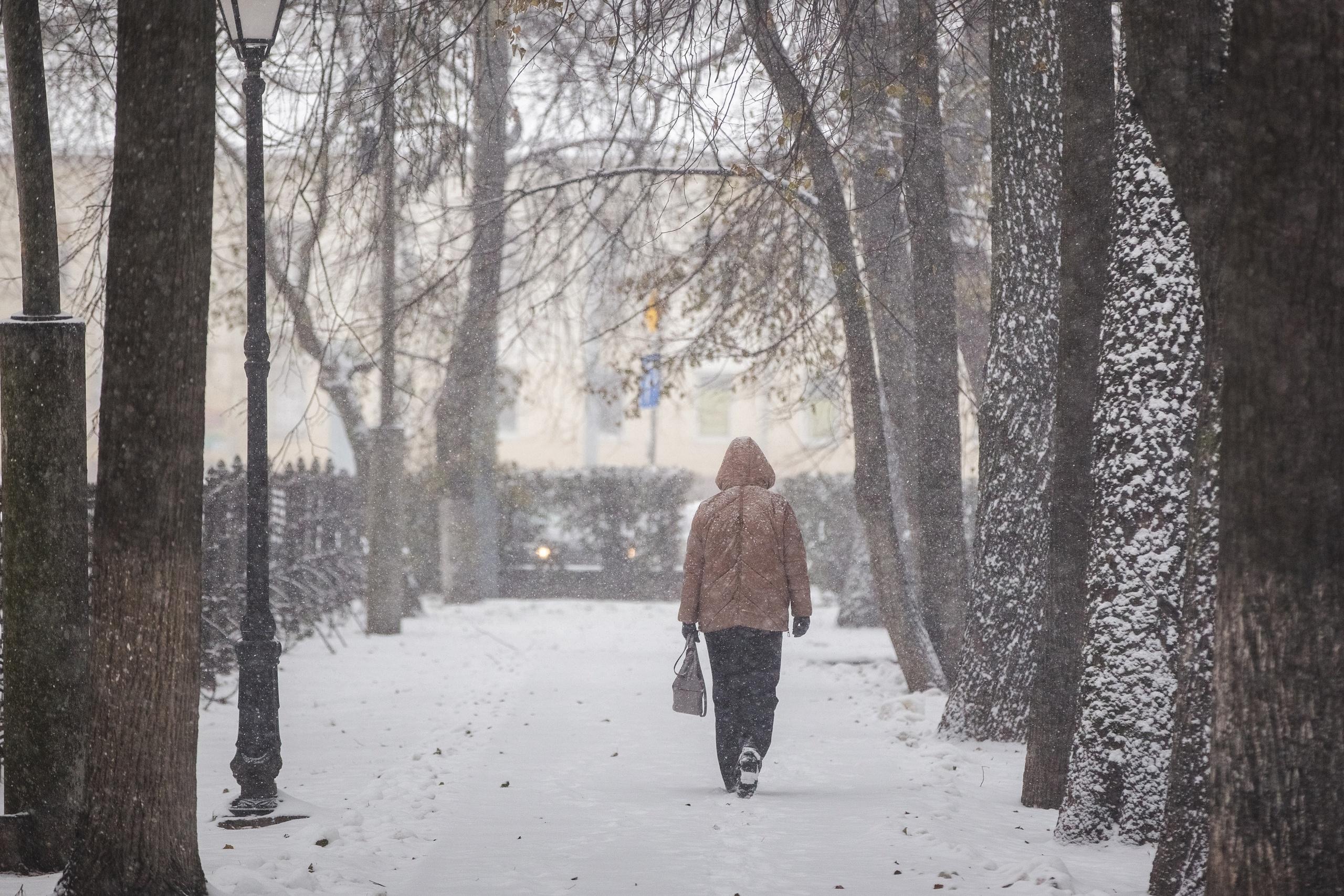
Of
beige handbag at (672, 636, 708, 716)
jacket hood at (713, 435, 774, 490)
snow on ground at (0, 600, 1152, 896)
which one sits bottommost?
snow on ground at (0, 600, 1152, 896)

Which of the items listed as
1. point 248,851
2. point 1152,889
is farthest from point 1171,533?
point 248,851

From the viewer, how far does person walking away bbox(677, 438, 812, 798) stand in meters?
7.34

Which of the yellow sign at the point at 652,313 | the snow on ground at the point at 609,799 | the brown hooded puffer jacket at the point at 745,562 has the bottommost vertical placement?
the snow on ground at the point at 609,799

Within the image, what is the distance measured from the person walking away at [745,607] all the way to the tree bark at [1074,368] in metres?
1.31

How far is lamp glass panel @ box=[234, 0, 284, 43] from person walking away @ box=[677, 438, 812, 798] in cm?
345

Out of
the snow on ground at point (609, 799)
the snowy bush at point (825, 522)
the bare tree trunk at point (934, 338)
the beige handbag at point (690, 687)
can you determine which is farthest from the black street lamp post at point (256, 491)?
the snowy bush at point (825, 522)

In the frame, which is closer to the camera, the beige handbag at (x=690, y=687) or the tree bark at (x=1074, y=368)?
the tree bark at (x=1074, y=368)

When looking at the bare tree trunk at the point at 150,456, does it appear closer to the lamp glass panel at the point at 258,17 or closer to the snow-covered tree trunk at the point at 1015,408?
the lamp glass panel at the point at 258,17

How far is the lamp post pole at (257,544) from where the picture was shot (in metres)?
6.82

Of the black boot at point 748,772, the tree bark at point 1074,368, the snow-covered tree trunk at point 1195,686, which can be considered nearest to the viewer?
the snow-covered tree trunk at point 1195,686

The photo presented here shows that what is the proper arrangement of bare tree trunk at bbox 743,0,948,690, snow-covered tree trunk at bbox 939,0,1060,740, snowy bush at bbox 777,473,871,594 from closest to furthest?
snow-covered tree trunk at bbox 939,0,1060,740
bare tree trunk at bbox 743,0,948,690
snowy bush at bbox 777,473,871,594

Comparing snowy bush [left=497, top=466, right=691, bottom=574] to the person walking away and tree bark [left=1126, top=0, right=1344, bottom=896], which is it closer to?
the person walking away

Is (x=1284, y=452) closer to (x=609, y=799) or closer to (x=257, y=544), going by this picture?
(x=609, y=799)

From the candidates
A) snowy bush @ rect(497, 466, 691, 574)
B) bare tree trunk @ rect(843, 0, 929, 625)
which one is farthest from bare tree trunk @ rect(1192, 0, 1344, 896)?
snowy bush @ rect(497, 466, 691, 574)
